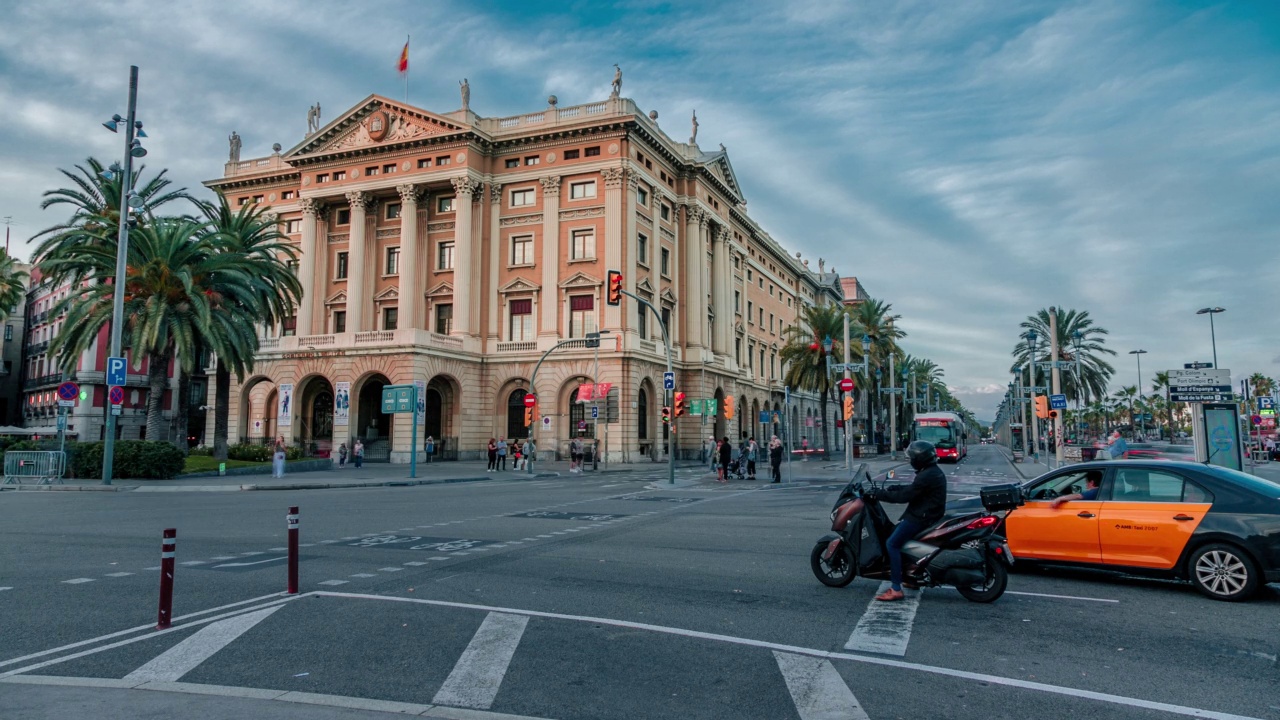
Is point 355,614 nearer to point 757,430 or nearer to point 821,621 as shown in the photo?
point 821,621

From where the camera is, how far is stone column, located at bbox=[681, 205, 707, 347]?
54562mm

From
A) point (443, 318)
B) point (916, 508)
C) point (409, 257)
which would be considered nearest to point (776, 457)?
point (916, 508)

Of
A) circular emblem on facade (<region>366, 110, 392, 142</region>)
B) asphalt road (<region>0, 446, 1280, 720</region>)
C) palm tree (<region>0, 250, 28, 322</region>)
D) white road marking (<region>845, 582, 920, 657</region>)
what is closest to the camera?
asphalt road (<region>0, 446, 1280, 720</region>)

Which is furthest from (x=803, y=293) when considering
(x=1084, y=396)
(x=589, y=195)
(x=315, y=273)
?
(x=315, y=273)

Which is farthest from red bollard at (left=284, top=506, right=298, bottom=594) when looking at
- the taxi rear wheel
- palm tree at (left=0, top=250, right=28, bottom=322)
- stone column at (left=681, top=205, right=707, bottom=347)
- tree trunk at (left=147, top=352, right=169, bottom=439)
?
palm tree at (left=0, top=250, right=28, bottom=322)

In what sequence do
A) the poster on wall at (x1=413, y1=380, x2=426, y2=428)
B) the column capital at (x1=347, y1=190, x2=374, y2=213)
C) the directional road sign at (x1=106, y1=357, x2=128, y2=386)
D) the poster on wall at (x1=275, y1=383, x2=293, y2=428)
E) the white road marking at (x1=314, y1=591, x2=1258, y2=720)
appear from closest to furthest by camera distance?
1. the white road marking at (x1=314, y1=591, x2=1258, y2=720)
2. the directional road sign at (x1=106, y1=357, x2=128, y2=386)
3. the poster on wall at (x1=413, y1=380, x2=426, y2=428)
4. the poster on wall at (x1=275, y1=383, x2=293, y2=428)
5. the column capital at (x1=347, y1=190, x2=374, y2=213)

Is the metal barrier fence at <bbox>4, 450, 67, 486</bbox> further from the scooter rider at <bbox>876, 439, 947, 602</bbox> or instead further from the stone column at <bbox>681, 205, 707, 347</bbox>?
the stone column at <bbox>681, 205, 707, 347</bbox>

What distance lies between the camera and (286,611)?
728 centimetres

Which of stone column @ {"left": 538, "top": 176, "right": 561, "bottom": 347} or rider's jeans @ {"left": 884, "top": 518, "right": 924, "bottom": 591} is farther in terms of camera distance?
stone column @ {"left": 538, "top": 176, "right": 561, "bottom": 347}

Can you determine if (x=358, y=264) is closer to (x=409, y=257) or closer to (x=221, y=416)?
(x=409, y=257)

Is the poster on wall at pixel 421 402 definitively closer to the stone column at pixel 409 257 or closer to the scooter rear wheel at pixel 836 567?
the stone column at pixel 409 257

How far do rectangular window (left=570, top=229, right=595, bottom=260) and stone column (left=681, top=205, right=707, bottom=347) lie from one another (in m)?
9.28

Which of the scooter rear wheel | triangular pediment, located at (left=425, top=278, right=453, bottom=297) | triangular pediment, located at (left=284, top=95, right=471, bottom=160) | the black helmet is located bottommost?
the scooter rear wheel

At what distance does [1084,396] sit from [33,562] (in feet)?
216
